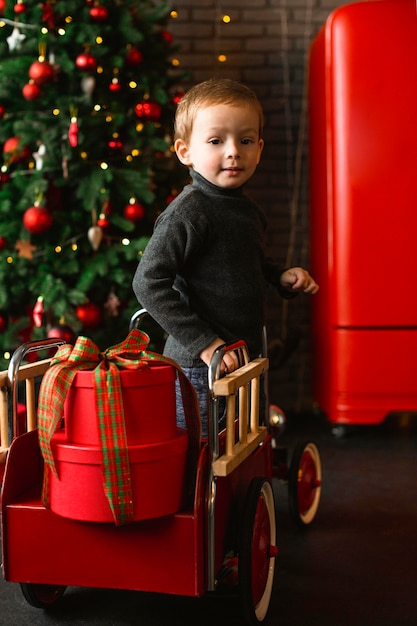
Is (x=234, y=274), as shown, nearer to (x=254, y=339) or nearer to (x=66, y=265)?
(x=254, y=339)

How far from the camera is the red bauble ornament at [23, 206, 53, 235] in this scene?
10.8 ft

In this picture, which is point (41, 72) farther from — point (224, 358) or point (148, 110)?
point (224, 358)

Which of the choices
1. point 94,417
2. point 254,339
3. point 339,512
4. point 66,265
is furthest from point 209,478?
point 66,265

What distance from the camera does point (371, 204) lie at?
11.9ft

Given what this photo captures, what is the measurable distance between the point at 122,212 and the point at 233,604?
2.04 meters

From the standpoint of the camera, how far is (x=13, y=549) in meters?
1.68

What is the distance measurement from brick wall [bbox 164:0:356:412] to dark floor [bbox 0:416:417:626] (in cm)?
143

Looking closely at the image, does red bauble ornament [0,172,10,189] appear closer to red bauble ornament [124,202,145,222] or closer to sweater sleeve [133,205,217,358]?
red bauble ornament [124,202,145,222]

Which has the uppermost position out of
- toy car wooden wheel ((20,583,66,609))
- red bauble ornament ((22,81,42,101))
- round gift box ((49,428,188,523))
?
red bauble ornament ((22,81,42,101))

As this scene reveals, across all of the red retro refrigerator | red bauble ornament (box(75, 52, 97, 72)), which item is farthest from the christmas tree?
the red retro refrigerator

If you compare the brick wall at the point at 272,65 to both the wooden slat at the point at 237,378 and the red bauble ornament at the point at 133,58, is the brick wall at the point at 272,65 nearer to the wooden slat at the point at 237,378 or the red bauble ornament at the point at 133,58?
the red bauble ornament at the point at 133,58

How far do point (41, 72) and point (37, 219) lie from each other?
0.64m

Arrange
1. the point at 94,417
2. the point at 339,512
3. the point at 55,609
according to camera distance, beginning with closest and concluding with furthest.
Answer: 1. the point at 94,417
2. the point at 55,609
3. the point at 339,512

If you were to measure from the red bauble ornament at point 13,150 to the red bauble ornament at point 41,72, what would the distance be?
27 centimetres
